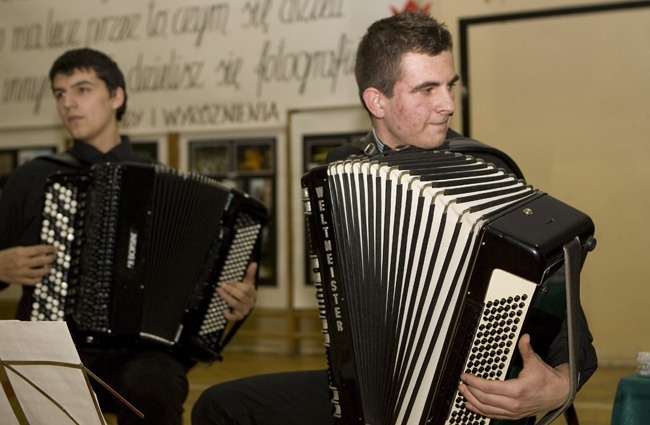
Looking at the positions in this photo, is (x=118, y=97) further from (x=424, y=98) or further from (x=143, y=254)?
→ (x=424, y=98)

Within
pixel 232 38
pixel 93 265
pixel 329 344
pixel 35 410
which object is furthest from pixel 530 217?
pixel 232 38

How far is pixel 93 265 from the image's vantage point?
2.53 metres

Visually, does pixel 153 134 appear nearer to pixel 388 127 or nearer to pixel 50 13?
pixel 50 13

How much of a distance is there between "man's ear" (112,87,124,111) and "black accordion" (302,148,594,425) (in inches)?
57.8

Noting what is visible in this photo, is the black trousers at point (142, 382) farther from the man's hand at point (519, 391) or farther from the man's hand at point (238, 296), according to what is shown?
the man's hand at point (519, 391)

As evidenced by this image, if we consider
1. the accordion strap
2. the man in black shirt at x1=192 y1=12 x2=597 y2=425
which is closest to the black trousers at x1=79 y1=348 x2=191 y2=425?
the man in black shirt at x1=192 y1=12 x2=597 y2=425

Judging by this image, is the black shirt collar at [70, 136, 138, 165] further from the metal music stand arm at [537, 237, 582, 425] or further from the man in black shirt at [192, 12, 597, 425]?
the metal music stand arm at [537, 237, 582, 425]

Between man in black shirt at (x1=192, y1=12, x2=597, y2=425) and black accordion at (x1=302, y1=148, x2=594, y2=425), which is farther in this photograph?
man in black shirt at (x1=192, y1=12, x2=597, y2=425)

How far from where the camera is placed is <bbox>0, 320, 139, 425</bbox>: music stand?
1652 millimetres

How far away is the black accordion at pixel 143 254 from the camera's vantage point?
252 cm

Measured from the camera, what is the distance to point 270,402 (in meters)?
2.24

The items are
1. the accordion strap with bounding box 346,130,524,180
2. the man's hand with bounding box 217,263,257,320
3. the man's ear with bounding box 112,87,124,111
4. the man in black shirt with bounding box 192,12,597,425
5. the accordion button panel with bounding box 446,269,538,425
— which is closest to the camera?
the accordion button panel with bounding box 446,269,538,425

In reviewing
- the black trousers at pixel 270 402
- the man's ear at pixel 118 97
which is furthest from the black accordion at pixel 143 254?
the man's ear at pixel 118 97

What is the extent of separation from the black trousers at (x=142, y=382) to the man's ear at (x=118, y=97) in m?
0.97
